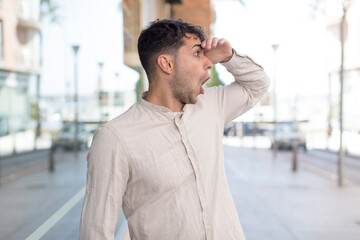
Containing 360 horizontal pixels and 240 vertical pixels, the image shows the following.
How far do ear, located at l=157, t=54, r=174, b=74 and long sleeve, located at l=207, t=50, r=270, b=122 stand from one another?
20 centimetres

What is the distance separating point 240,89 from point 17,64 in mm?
1072

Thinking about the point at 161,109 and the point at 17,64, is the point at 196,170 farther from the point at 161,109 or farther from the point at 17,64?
the point at 17,64

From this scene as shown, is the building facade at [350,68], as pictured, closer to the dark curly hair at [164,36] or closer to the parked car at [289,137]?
the parked car at [289,137]

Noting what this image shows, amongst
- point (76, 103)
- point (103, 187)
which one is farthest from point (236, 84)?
point (76, 103)

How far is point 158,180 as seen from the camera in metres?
1.11

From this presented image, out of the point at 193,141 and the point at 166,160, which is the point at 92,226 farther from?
the point at 193,141

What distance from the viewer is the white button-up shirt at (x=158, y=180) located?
1078 millimetres

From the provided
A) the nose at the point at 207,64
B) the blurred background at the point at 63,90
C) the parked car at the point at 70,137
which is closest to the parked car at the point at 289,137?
the blurred background at the point at 63,90

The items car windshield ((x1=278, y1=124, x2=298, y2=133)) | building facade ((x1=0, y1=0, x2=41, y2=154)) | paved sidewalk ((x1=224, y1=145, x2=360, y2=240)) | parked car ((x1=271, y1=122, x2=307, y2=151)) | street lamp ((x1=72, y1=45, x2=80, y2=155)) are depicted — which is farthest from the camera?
car windshield ((x1=278, y1=124, x2=298, y2=133))

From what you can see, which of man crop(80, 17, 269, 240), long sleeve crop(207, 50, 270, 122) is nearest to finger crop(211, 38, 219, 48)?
man crop(80, 17, 269, 240)

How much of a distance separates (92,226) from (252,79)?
736mm

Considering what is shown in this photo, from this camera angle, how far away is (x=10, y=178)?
2.11m

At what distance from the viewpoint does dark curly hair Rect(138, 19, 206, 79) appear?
1215 mm

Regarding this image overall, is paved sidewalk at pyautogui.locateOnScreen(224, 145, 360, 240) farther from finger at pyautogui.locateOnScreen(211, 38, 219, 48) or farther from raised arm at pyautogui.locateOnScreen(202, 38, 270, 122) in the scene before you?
finger at pyautogui.locateOnScreen(211, 38, 219, 48)
